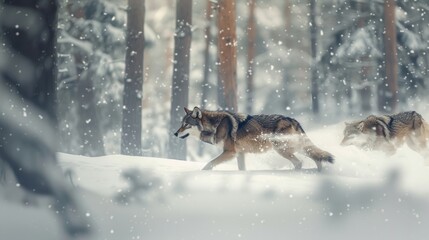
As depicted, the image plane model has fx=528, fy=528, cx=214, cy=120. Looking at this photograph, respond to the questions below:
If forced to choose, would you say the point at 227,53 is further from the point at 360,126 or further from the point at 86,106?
the point at 86,106

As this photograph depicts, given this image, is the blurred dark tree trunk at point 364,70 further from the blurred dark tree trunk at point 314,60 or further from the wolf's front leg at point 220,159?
the wolf's front leg at point 220,159

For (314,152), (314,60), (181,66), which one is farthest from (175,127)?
(314,152)

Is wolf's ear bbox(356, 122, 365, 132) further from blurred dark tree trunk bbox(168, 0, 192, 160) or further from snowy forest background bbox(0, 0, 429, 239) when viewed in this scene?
blurred dark tree trunk bbox(168, 0, 192, 160)

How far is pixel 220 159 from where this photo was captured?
8.20 metres

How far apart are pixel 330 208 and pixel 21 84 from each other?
13.9 ft

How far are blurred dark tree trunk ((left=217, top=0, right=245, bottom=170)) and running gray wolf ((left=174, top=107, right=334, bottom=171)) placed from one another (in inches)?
224

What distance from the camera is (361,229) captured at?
6402mm

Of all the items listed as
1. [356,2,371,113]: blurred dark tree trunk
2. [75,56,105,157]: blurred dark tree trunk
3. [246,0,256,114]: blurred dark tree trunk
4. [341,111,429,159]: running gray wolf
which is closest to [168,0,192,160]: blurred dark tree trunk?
[75,56,105,157]: blurred dark tree trunk

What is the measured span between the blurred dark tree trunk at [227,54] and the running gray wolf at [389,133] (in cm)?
480

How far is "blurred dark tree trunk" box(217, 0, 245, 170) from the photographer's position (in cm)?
1420

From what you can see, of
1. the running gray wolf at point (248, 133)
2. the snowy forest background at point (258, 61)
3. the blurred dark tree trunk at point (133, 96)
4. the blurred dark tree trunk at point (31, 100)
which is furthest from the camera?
the snowy forest background at point (258, 61)

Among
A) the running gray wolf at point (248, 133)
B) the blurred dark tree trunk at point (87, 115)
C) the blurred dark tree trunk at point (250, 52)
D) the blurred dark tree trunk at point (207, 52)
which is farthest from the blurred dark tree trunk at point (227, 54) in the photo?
the running gray wolf at point (248, 133)

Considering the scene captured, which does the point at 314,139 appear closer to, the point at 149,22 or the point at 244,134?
the point at 244,134

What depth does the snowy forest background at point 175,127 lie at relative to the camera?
20.8ft
